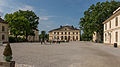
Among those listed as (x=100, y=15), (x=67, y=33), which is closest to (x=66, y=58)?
(x=100, y=15)

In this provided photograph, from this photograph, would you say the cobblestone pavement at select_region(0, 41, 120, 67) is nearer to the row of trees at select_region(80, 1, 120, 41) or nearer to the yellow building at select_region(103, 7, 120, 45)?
the yellow building at select_region(103, 7, 120, 45)

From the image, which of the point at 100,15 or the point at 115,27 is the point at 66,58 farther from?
the point at 100,15

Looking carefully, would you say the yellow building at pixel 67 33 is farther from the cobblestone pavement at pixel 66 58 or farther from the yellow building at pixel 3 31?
the cobblestone pavement at pixel 66 58

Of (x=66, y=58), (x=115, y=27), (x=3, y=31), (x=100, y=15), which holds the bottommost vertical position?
(x=66, y=58)

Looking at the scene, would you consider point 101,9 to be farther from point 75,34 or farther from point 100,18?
point 75,34

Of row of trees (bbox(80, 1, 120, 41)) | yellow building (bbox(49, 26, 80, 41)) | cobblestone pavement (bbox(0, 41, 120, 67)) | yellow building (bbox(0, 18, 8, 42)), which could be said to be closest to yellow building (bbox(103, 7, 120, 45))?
row of trees (bbox(80, 1, 120, 41))

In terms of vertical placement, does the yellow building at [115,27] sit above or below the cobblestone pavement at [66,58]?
above

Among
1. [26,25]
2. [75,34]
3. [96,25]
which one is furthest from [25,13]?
[75,34]

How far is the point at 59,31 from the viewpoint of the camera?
86.1 meters

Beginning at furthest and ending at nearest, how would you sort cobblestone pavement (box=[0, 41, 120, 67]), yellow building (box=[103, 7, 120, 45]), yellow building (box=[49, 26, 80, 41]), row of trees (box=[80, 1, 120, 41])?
yellow building (box=[49, 26, 80, 41]) → row of trees (box=[80, 1, 120, 41]) → yellow building (box=[103, 7, 120, 45]) → cobblestone pavement (box=[0, 41, 120, 67])

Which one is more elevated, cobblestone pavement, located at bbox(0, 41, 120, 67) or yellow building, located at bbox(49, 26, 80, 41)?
yellow building, located at bbox(49, 26, 80, 41)

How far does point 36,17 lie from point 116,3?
108 ft

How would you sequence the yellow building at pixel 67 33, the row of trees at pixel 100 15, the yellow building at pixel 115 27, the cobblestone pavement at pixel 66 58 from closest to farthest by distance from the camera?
the cobblestone pavement at pixel 66 58 → the yellow building at pixel 115 27 → the row of trees at pixel 100 15 → the yellow building at pixel 67 33

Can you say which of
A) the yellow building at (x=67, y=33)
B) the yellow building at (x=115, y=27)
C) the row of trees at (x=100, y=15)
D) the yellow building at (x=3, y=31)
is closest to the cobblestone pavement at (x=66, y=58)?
the yellow building at (x=115, y=27)
